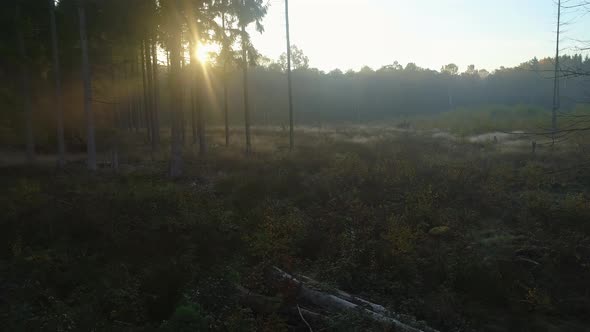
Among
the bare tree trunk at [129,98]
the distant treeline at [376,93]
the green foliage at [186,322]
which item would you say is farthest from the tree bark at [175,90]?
the distant treeline at [376,93]

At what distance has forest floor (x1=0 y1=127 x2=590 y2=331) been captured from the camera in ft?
20.9

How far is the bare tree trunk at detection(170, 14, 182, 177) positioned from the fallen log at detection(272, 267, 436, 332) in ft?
29.7

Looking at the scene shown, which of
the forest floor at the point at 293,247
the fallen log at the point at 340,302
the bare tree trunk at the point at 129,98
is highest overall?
the bare tree trunk at the point at 129,98

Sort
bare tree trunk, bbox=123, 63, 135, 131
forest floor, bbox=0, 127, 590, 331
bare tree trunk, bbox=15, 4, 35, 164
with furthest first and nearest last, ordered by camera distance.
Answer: bare tree trunk, bbox=123, 63, 135, 131, bare tree trunk, bbox=15, 4, 35, 164, forest floor, bbox=0, 127, 590, 331

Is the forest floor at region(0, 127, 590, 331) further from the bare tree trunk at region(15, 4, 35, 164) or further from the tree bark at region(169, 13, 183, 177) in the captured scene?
the bare tree trunk at region(15, 4, 35, 164)

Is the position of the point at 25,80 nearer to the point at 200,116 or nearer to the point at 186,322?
the point at 200,116

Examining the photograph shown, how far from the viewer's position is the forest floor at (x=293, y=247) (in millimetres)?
6355

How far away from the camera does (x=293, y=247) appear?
9.07m

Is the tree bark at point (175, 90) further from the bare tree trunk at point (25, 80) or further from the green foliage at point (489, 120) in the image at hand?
the green foliage at point (489, 120)

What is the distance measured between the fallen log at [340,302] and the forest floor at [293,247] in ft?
0.88

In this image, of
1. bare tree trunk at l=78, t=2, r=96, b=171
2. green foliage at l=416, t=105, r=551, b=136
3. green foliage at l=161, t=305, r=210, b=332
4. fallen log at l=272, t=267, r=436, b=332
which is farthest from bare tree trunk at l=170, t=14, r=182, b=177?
green foliage at l=416, t=105, r=551, b=136

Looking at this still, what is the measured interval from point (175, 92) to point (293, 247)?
9143 mm

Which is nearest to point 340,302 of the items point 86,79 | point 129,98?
point 86,79

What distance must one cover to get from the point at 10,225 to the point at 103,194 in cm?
271
